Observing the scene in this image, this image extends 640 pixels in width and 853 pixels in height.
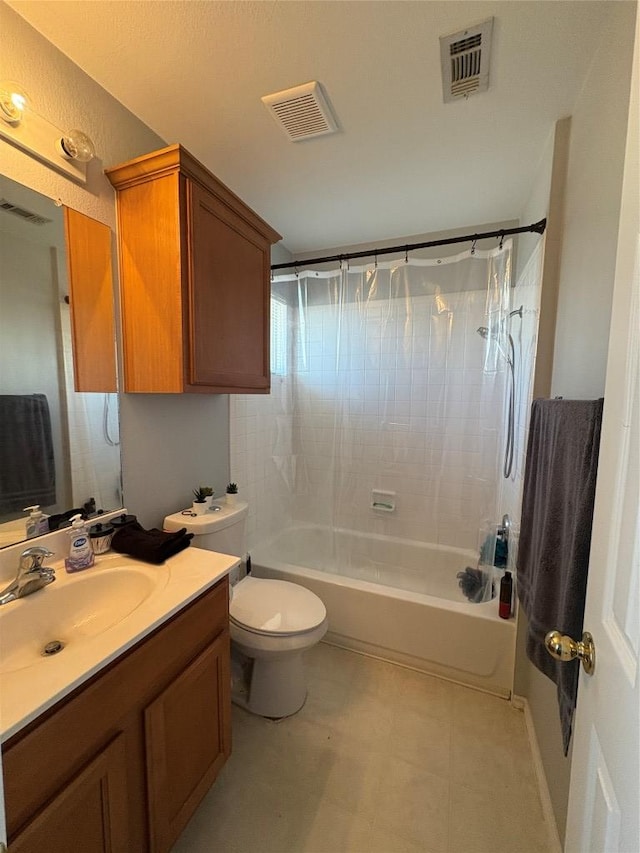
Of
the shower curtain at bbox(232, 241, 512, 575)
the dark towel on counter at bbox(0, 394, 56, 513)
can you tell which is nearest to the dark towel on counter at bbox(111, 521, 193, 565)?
the dark towel on counter at bbox(0, 394, 56, 513)

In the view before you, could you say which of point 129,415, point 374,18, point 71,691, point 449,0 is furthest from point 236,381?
point 449,0

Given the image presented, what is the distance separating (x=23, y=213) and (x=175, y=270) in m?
0.43

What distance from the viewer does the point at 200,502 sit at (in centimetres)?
160

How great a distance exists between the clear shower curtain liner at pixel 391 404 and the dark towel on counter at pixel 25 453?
148 cm

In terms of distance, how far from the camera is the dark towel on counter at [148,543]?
1185mm

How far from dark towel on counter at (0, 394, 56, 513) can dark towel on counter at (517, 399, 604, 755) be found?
5.07ft

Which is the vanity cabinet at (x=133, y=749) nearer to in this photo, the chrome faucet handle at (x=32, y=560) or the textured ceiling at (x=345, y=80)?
the chrome faucet handle at (x=32, y=560)

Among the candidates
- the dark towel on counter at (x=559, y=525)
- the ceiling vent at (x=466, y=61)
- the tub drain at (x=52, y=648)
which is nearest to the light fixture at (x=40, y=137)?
the ceiling vent at (x=466, y=61)

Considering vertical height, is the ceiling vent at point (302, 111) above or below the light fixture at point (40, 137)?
above

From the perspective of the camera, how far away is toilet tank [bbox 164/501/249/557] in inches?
58.4

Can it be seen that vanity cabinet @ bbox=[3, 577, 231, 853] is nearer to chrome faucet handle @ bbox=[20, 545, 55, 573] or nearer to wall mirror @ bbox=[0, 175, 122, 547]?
chrome faucet handle @ bbox=[20, 545, 55, 573]

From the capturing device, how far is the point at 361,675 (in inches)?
72.7

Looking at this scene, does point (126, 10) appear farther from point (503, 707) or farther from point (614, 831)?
point (503, 707)

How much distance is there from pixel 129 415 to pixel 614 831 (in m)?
1.60
